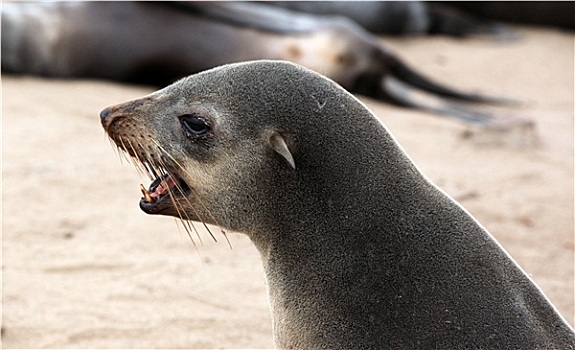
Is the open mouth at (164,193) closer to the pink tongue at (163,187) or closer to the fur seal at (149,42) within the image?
the pink tongue at (163,187)

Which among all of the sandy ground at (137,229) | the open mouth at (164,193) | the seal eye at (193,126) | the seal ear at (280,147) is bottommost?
the sandy ground at (137,229)

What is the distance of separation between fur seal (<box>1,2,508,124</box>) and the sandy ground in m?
0.24

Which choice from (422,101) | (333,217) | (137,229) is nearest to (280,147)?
(333,217)

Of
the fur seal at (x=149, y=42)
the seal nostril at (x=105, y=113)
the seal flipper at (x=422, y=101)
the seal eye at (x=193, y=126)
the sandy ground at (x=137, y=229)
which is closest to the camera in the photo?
the seal eye at (x=193, y=126)

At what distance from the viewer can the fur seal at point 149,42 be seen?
8.61 m

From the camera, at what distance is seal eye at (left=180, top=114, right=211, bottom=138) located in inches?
130

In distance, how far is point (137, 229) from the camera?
527 cm

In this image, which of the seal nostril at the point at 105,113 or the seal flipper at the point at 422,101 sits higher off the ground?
the seal nostril at the point at 105,113

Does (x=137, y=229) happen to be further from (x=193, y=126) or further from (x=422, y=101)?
(x=422, y=101)

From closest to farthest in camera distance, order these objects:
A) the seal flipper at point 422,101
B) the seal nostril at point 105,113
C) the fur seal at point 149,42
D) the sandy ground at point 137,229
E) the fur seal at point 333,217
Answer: the fur seal at point 333,217, the seal nostril at point 105,113, the sandy ground at point 137,229, the seal flipper at point 422,101, the fur seal at point 149,42

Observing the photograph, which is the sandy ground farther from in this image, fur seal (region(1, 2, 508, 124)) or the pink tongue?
the pink tongue

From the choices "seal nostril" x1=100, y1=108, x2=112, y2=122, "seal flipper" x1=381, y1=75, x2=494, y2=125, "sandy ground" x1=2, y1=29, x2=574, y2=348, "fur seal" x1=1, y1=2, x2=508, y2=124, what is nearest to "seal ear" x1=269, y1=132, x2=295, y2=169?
"seal nostril" x1=100, y1=108, x2=112, y2=122

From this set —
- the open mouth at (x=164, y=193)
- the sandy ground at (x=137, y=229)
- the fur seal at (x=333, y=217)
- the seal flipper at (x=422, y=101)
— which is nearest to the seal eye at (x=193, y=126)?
the fur seal at (x=333, y=217)

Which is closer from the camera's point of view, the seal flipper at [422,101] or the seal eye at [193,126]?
the seal eye at [193,126]
